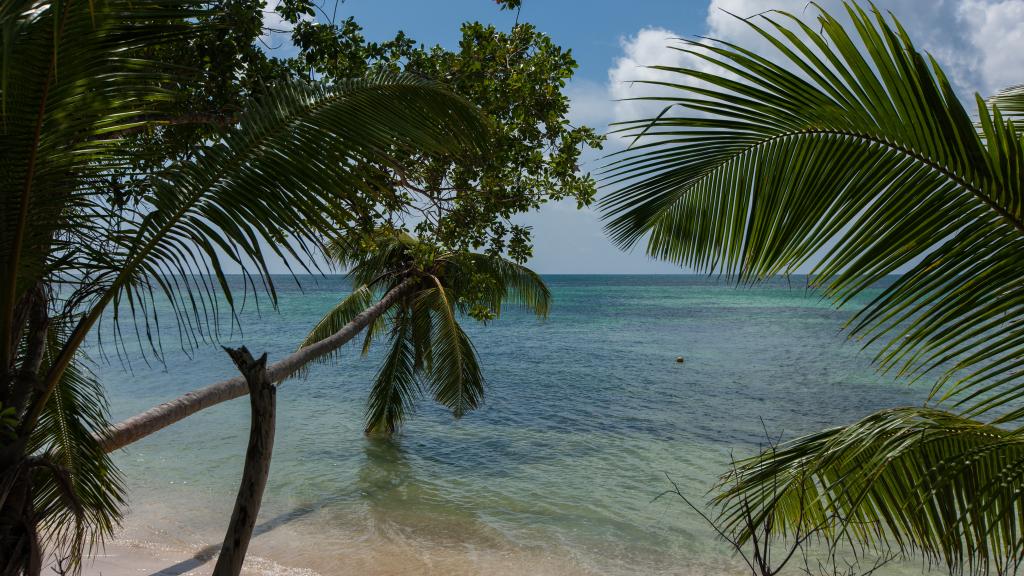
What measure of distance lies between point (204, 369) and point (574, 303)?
129ft

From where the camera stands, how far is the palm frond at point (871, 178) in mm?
1706

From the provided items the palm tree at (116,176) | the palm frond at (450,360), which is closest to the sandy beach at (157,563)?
the palm frond at (450,360)

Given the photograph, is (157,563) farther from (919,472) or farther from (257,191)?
(919,472)

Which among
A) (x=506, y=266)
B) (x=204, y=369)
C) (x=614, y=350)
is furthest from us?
(x=614, y=350)

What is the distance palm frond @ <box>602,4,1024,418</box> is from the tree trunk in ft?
7.53

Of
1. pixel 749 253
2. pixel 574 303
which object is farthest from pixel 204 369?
pixel 574 303

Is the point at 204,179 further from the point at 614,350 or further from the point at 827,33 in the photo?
the point at 614,350

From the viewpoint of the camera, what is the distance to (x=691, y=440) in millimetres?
13320

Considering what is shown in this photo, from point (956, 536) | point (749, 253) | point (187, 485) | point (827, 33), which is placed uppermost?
point (827, 33)

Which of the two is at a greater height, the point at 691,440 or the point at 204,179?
the point at 204,179

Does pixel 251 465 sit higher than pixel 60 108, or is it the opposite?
pixel 60 108

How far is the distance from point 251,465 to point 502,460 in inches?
344

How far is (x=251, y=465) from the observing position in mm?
3543

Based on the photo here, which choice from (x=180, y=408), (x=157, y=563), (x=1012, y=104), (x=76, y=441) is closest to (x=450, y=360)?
(x=157, y=563)
